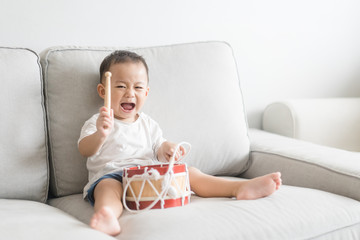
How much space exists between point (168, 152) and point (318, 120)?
1.03 m

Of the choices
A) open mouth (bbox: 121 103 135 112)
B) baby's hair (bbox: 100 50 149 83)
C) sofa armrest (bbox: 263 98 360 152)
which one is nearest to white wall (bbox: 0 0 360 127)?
sofa armrest (bbox: 263 98 360 152)

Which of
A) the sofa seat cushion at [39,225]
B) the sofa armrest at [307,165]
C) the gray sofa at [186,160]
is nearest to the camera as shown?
the sofa seat cushion at [39,225]

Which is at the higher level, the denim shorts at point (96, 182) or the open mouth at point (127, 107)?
the open mouth at point (127, 107)

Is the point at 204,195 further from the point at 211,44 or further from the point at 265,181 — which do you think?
the point at 211,44

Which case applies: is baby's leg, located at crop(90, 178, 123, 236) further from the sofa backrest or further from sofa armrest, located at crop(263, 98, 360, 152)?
sofa armrest, located at crop(263, 98, 360, 152)

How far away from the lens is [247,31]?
2309 millimetres

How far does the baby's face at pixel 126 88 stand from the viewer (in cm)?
153

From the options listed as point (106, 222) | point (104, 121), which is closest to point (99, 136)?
point (104, 121)

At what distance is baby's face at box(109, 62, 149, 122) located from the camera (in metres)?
1.53

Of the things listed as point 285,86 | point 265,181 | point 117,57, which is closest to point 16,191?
point 117,57

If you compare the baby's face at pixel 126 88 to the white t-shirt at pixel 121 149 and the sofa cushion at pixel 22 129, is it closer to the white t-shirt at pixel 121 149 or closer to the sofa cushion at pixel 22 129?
the white t-shirt at pixel 121 149

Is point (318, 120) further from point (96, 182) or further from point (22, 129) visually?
point (22, 129)

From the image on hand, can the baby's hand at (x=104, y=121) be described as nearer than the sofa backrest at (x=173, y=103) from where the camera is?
Yes

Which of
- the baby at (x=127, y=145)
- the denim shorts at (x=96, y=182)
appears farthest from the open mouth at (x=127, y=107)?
the denim shorts at (x=96, y=182)
